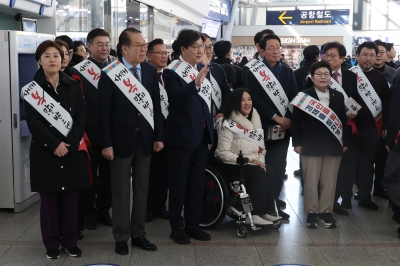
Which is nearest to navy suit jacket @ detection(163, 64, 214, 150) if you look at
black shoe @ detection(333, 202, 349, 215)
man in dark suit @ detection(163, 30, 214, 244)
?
man in dark suit @ detection(163, 30, 214, 244)

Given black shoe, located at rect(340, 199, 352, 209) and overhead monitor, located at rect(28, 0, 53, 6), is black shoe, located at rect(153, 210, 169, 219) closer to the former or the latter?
black shoe, located at rect(340, 199, 352, 209)

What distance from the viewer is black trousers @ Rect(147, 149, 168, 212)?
5.26m

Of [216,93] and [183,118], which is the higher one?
[216,93]

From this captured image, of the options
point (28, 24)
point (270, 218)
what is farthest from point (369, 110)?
point (28, 24)

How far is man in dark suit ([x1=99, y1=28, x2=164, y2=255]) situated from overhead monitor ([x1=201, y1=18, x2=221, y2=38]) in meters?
14.1

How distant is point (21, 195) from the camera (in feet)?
17.7

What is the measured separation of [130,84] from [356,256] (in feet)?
6.27

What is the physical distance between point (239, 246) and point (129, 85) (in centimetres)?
139

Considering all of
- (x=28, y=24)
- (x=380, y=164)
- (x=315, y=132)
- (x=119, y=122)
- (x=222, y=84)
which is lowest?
(x=380, y=164)

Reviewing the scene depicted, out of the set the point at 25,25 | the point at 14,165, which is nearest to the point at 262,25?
the point at 25,25

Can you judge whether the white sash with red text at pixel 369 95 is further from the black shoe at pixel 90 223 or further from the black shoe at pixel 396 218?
the black shoe at pixel 90 223

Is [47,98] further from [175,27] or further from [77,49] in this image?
[175,27]

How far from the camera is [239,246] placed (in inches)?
174

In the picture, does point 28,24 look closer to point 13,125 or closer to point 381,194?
point 13,125
